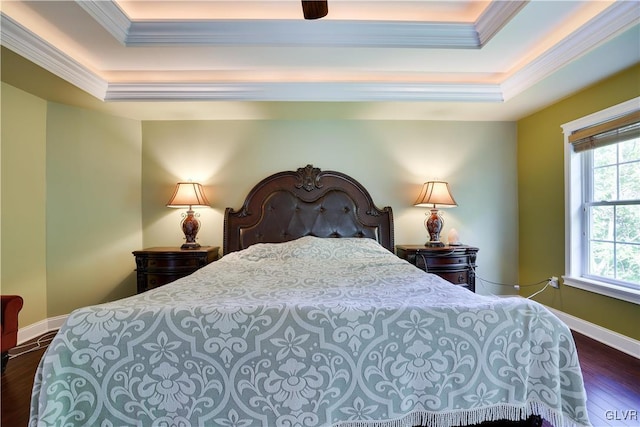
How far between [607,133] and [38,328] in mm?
5694

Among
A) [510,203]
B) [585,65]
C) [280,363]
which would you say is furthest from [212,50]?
[510,203]

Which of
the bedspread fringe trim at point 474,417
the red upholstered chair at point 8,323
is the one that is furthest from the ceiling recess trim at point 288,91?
the bedspread fringe trim at point 474,417

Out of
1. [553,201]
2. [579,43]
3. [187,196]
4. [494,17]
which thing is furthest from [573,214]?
[187,196]

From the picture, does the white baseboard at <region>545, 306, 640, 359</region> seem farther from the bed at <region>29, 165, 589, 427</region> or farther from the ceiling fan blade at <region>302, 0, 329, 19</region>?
the ceiling fan blade at <region>302, 0, 329, 19</region>

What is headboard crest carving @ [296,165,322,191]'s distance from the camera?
3.28m

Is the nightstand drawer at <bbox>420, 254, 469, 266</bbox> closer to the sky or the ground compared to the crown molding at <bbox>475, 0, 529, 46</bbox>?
closer to the ground

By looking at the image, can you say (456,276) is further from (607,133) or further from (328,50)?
(328,50)

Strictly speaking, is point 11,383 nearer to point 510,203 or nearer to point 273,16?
point 273,16

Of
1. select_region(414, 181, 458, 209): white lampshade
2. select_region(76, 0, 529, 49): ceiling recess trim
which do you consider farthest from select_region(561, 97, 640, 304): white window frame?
select_region(76, 0, 529, 49): ceiling recess trim

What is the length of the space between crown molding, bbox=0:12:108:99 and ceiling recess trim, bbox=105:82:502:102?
0.17 m

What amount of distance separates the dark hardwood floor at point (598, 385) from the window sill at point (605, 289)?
0.45 metres

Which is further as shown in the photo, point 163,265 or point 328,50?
point 163,265

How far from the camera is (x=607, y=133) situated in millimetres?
2420

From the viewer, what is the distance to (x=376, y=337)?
3.88ft
